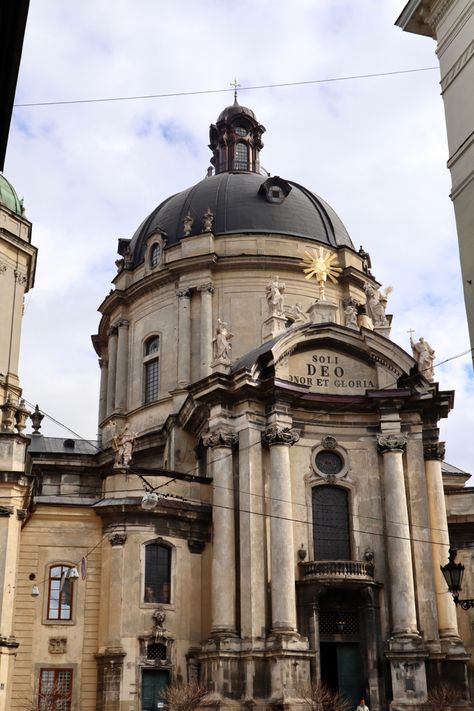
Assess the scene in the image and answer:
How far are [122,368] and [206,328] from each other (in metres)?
5.44

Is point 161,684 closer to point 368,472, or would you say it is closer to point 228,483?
point 228,483

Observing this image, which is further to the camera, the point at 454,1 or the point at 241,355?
the point at 241,355

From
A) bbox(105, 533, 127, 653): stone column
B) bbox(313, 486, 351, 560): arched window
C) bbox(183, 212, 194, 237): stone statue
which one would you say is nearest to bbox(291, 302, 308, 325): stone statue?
bbox(183, 212, 194, 237): stone statue

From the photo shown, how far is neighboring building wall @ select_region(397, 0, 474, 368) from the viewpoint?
1706cm

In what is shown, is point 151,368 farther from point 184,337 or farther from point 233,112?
point 233,112

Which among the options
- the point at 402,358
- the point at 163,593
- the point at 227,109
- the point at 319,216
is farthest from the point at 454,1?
the point at 227,109

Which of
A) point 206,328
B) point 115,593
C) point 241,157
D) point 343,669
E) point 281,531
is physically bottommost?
point 343,669

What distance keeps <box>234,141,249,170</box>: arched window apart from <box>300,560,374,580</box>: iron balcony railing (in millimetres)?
26187

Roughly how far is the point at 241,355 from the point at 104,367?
984 cm

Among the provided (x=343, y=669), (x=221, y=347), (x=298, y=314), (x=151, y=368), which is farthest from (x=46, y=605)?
(x=298, y=314)

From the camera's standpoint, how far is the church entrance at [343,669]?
31.9 metres

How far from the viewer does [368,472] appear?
35.0 metres

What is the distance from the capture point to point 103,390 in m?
47.1

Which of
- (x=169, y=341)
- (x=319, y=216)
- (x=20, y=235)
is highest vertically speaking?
(x=319, y=216)
